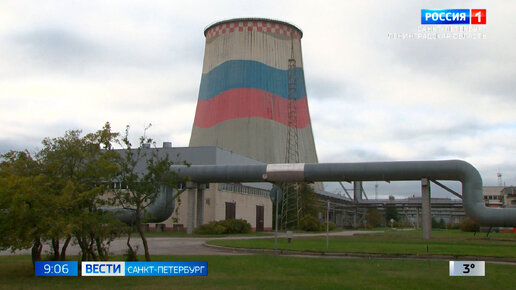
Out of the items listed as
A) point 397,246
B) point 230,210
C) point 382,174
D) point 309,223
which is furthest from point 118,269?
point 309,223

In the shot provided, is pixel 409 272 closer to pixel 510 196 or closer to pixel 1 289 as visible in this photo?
pixel 1 289

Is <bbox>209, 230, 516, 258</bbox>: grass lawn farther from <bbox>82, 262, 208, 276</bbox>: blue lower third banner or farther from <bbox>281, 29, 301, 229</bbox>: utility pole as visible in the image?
<bbox>281, 29, 301, 229</bbox>: utility pole

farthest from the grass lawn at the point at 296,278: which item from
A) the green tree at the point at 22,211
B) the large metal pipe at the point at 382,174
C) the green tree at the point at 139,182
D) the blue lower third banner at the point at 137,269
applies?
the large metal pipe at the point at 382,174

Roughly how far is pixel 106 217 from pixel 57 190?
1.55 meters

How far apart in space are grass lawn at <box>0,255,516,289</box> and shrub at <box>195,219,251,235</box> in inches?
924

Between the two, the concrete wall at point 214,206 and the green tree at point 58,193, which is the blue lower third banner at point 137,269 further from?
the concrete wall at point 214,206

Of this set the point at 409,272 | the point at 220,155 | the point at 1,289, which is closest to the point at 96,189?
the point at 1,289

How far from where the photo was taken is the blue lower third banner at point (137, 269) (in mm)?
12562

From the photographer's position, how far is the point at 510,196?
9600cm

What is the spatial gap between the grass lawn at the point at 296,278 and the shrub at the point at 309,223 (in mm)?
35869

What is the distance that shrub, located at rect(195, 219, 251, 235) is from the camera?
1561 inches

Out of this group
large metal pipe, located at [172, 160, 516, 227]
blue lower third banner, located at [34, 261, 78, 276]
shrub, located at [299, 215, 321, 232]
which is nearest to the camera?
blue lower third banner, located at [34, 261, 78, 276]

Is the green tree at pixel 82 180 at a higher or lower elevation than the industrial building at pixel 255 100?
lower

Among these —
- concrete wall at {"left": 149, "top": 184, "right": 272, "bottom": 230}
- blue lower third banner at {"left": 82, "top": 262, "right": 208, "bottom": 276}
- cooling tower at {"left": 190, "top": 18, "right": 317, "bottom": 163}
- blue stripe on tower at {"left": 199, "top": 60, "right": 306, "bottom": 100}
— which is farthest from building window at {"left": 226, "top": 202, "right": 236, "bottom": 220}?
blue lower third banner at {"left": 82, "top": 262, "right": 208, "bottom": 276}
